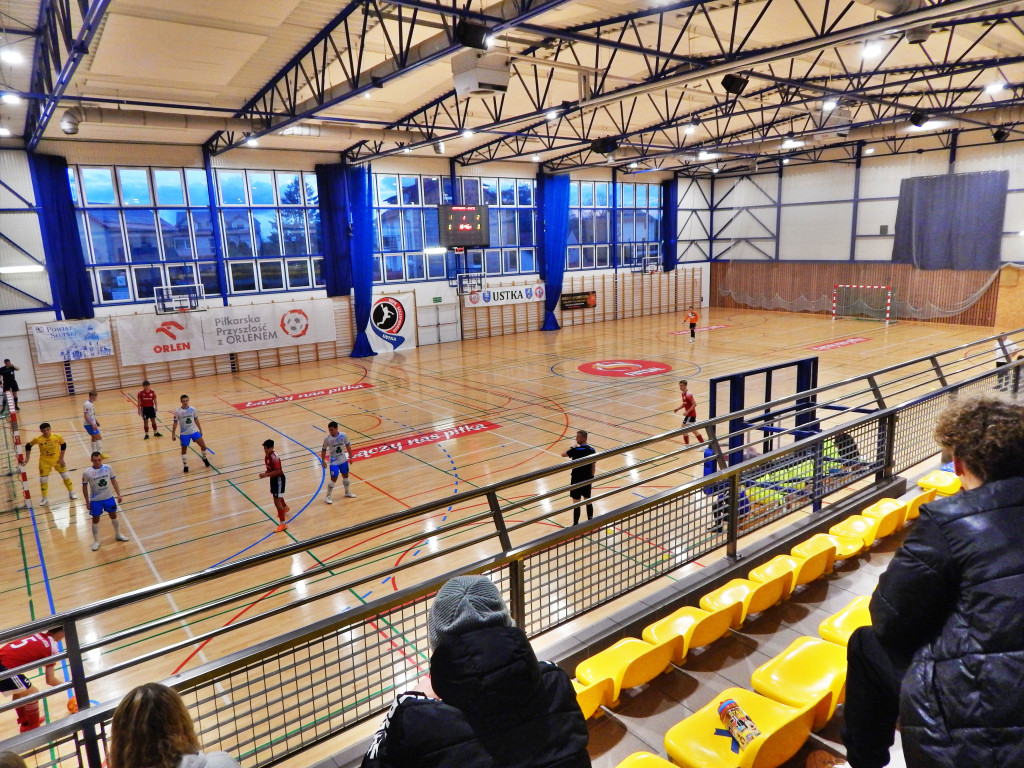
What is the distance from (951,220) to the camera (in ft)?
97.7

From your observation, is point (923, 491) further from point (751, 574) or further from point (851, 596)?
point (751, 574)

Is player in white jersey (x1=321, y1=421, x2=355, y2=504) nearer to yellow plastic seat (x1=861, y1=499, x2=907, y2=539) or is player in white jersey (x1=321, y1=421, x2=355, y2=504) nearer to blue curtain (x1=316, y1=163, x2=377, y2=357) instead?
yellow plastic seat (x1=861, y1=499, x2=907, y2=539)

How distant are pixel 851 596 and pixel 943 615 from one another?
11.4ft

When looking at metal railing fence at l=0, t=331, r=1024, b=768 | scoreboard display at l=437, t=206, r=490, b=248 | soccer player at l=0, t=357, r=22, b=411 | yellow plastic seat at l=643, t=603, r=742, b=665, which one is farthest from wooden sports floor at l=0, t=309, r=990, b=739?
scoreboard display at l=437, t=206, r=490, b=248

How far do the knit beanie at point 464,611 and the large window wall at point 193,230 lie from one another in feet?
79.5

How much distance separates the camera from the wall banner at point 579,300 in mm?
33094

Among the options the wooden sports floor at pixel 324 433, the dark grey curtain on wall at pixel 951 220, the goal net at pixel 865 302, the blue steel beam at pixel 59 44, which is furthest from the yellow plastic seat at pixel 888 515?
the goal net at pixel 865 302

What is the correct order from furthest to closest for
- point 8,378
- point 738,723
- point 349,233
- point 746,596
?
point 349,233
point 8,378
point 746,596
point 738,723

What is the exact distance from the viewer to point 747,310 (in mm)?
38438

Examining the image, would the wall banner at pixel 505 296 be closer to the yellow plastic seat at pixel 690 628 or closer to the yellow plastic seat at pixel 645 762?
the yellow plastic seat at pixel 690 628

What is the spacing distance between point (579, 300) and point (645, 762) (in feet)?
102

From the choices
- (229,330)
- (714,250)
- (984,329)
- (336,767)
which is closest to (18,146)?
(229,330)

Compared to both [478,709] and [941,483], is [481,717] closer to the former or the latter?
[478,709]

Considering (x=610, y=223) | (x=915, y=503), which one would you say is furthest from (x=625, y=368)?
(x=915, y=503)
